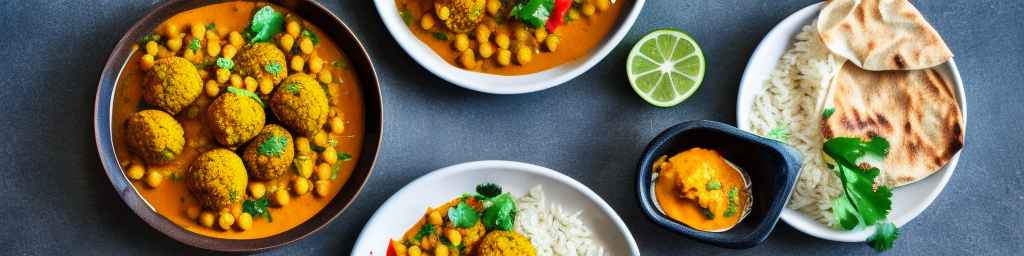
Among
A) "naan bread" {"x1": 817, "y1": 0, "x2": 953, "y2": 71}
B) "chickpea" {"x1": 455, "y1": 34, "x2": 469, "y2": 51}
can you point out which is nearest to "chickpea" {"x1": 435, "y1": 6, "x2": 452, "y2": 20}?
"chickpea" {"x1": 455, "y1": 34, "x2": 469, "y2": 51}

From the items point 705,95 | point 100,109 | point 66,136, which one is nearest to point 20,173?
point 66,136

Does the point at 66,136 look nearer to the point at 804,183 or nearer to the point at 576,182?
the point at 576,182

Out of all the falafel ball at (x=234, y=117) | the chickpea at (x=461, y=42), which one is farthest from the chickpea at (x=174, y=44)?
the chickpea at (x=461, y=42)

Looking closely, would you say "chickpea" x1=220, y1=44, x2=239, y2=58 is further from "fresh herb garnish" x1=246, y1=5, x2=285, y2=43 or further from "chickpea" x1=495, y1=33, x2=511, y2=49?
"chickpea" x1=495, y1=33, x2=511, y2=49

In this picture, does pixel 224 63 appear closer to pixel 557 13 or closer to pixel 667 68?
pixel 557 13

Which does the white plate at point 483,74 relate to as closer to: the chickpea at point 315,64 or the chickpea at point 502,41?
the chickpea at point 502,41

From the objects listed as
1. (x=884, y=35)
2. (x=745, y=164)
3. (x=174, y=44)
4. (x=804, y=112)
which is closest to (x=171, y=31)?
(x=174, y=44)
